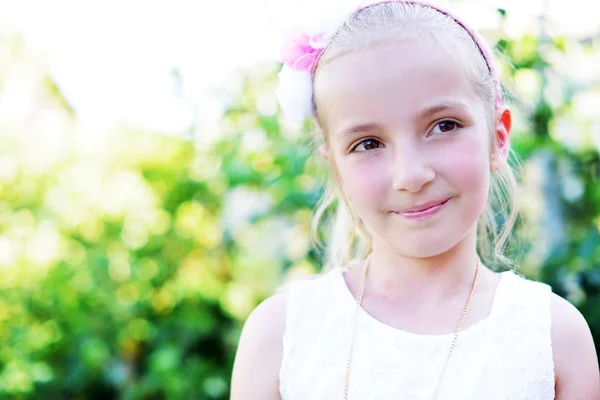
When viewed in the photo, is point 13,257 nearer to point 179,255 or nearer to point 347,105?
point 179,255

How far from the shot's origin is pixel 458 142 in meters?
1.27

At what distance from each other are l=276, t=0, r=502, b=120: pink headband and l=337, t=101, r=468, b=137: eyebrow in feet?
0.56

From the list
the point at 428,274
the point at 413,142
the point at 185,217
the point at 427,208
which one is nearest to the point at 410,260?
the point at 428,274

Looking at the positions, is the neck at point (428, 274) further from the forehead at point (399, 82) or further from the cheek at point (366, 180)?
the forehead at point (399, 82)

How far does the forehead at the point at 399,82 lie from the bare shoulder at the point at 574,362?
1.54ft

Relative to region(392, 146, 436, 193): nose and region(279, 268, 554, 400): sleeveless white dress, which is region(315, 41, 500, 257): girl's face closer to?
region(392, 146, 436, 193): nose

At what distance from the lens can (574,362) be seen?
1.31m

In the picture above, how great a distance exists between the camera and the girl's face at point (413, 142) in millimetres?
1245

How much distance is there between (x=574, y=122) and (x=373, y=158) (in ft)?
4.47

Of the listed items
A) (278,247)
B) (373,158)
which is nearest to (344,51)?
(373,158)

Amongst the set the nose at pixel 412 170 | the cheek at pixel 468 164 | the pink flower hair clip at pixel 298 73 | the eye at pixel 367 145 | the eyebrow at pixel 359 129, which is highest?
the pink flower hair clip at pixel 298 73

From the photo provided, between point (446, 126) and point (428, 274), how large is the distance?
1.05ft

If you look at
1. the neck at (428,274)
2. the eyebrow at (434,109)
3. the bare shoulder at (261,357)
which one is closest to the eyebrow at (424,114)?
the eyebrow at (434,109)

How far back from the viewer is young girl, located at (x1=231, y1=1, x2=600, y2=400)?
126cm
